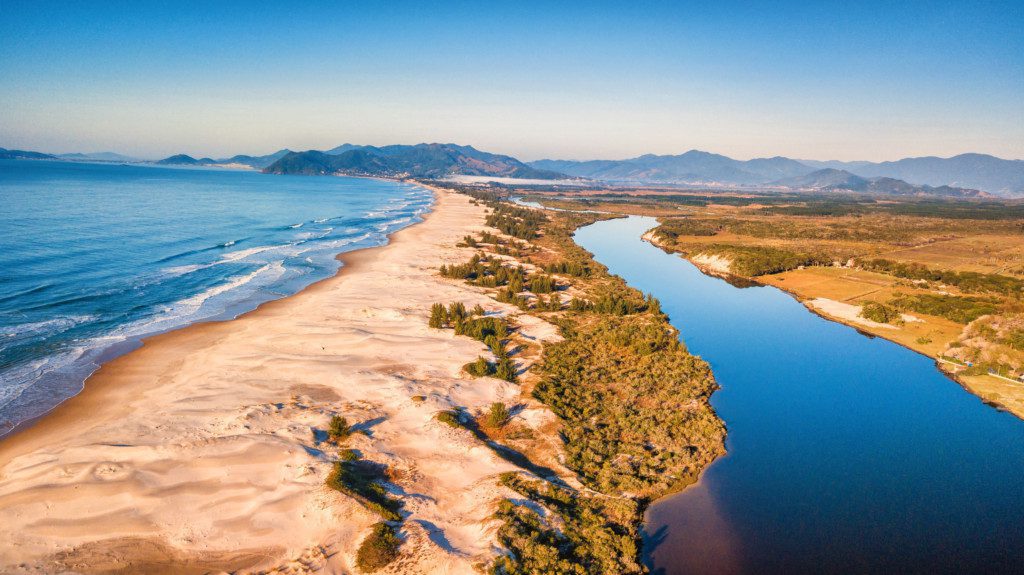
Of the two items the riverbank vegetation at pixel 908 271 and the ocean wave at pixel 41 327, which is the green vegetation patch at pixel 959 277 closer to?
the riverbank vegetation at pixel 908 271

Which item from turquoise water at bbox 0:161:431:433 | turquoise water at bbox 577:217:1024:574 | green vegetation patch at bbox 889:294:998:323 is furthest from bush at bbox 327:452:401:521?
green vegetation patch at bbox 889:294:998:323

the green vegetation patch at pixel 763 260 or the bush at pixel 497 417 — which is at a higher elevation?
the green vegetation patch at pixel 763 260

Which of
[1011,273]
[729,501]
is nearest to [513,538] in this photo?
[729,501]

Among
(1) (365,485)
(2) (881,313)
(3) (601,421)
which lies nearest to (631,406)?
(3) (601,421)

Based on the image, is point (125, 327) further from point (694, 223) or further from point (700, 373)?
point (694, 223)

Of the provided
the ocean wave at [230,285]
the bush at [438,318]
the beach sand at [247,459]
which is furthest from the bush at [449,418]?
the ocean wave at [230,285]

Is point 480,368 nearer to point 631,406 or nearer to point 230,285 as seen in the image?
point 631,406

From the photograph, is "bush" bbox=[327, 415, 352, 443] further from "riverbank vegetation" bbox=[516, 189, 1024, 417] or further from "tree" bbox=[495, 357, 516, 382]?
"riverbank vegetation" bbox=[516, 189, 1024, 417]
